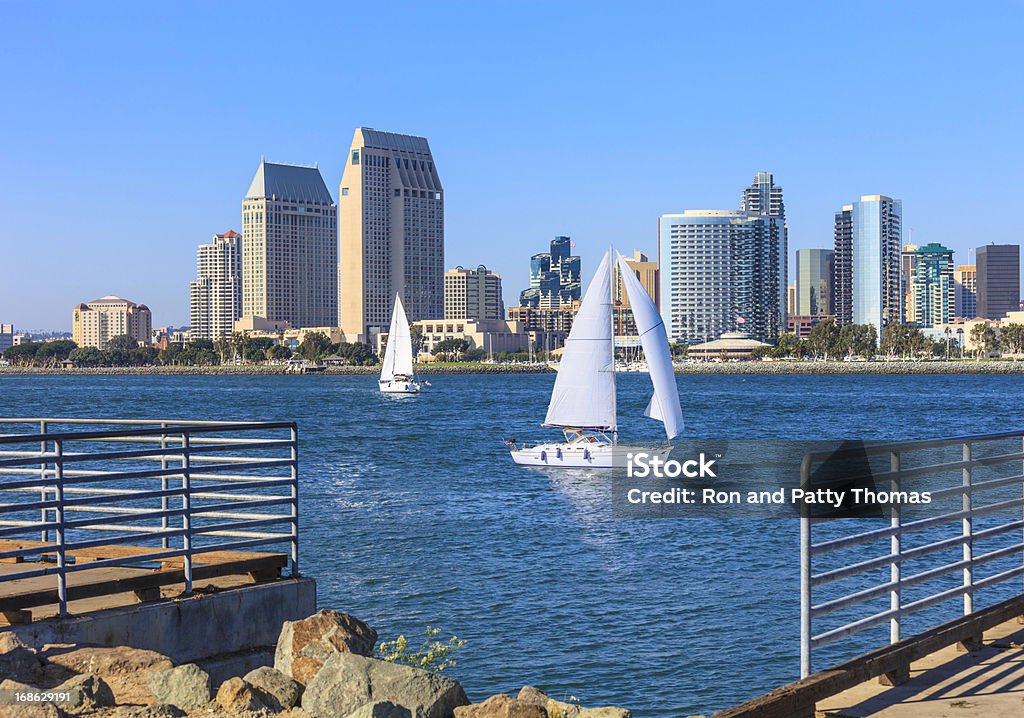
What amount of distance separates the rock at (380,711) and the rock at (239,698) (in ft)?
2.99

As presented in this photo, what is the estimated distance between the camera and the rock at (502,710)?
28.6 feet

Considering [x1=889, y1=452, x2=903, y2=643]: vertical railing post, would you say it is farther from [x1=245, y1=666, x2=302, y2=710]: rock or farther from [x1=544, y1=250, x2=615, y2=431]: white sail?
[x1=544, y1=250, x2=615, y2=431]: white sail

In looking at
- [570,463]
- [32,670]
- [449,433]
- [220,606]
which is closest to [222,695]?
[32,670]

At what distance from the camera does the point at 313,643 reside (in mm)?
10469

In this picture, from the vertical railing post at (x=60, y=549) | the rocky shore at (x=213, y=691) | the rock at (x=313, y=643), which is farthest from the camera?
the rock at (x=313, y=643)

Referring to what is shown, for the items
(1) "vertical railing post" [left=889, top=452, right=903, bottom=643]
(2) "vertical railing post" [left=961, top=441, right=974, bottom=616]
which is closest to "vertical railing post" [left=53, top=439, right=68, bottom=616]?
(1) "vertical railing post" [left=889, top=452, right=903, bottom=643]

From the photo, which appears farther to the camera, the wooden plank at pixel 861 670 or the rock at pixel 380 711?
the rock at pixel 380 711

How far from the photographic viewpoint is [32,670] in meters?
9.43

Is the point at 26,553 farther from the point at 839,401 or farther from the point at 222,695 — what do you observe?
the point at 839,401

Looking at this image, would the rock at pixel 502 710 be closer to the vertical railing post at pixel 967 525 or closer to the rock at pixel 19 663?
the rock at pixel 19 663

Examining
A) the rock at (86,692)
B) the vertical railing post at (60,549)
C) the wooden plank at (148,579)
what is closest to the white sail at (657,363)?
the wooden plank at (148,579)

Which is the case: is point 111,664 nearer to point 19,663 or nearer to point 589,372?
point 19,663

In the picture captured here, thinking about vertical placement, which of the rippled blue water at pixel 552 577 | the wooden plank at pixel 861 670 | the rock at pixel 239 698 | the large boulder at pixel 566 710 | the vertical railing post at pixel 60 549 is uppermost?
the vertical railing post at pixel 60 549

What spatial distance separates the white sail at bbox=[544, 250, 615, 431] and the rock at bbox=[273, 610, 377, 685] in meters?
47.1
